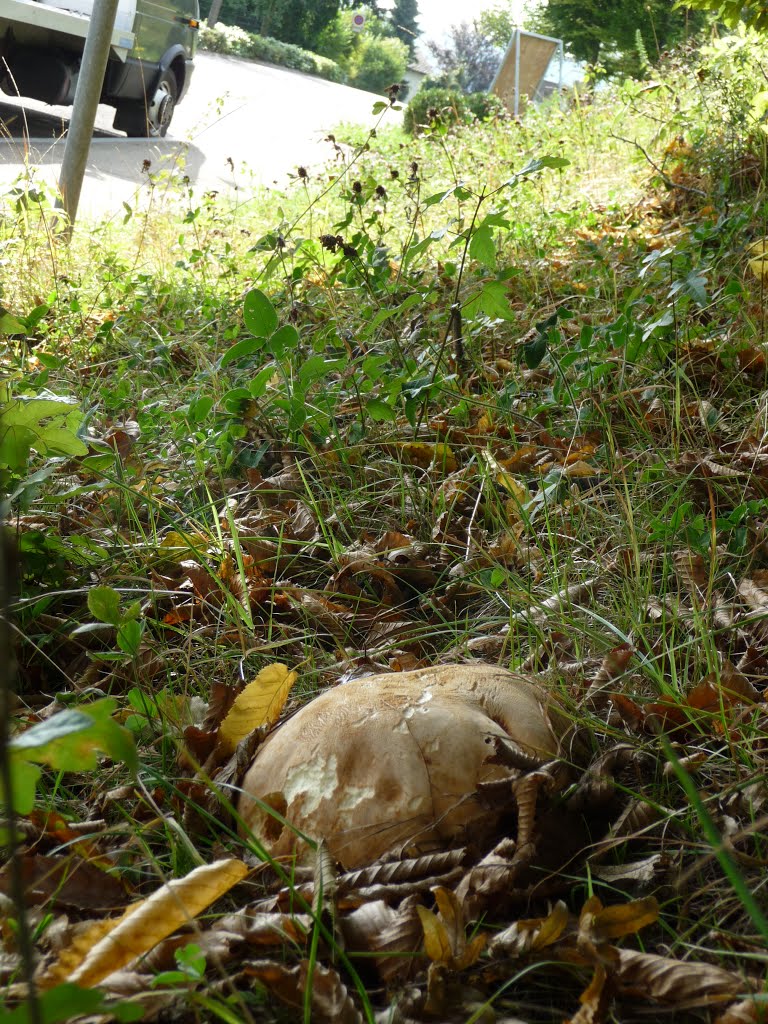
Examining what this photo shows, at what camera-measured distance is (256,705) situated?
67.7 inches

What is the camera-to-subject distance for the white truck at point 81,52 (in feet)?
31.7

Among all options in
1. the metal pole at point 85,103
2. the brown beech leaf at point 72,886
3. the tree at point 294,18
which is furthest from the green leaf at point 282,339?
the tree at point 294,18

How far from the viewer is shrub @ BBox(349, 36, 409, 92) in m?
43.7

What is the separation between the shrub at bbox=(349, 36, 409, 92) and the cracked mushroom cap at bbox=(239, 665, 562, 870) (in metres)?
46.0

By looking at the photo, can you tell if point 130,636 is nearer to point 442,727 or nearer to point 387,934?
point 442,727

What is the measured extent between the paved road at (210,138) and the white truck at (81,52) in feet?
1.29

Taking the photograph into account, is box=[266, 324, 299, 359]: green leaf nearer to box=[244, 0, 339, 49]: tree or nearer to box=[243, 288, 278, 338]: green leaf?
box=[243, 288, 278, 338]: green leaf

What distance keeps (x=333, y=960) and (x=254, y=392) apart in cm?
172

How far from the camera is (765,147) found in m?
5.06

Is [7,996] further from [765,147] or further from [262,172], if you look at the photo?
[262,172]

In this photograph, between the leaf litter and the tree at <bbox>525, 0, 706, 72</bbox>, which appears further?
the tree at <bbox>525, 0, 706, 72</bbox>

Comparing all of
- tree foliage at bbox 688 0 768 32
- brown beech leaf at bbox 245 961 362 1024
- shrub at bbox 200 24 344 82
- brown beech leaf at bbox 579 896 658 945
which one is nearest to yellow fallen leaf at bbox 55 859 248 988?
brown beech leaf at bbox 245 961 362 1024

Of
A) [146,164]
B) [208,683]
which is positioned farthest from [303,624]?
[146,164]

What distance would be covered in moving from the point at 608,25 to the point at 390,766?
19163 mm
